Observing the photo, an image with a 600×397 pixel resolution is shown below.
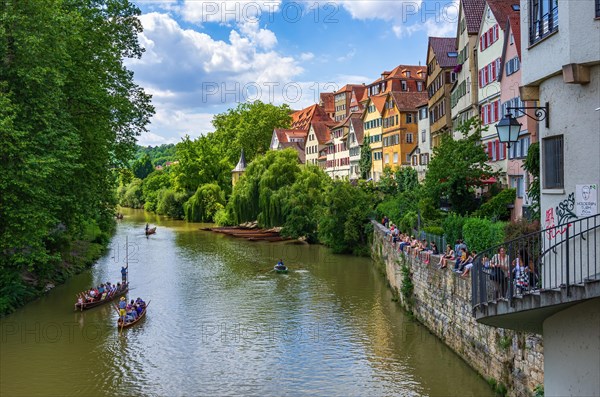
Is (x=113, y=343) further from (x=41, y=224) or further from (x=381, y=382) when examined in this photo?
(x=381, y=382)

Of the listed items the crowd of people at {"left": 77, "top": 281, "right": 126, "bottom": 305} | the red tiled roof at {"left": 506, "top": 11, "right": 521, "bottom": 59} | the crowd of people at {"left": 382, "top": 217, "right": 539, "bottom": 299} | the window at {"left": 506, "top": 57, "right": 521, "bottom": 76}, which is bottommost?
the crowd of people at {"left": 77, "top": 281, "right": 126, "bottom": 305}

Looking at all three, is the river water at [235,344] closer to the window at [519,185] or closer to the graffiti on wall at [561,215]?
the graffiti on wall at [561,215]

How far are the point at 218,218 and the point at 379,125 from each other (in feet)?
66.5

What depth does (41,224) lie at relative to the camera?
896 inches

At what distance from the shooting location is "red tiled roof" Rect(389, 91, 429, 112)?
56.0 m

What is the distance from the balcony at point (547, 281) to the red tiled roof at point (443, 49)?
107 feet

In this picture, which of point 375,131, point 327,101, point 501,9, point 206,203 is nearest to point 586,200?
point 501,9

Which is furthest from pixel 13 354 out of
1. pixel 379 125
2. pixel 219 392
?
pixel 379 125

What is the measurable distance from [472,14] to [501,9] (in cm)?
379

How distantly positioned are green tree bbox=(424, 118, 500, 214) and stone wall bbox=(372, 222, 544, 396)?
454 centimetres

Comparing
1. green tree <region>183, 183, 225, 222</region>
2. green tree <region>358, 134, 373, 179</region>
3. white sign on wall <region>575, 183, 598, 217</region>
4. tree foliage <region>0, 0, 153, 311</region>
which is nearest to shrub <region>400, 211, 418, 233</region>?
tree foliage <region>0, 0, 153, 311</region>

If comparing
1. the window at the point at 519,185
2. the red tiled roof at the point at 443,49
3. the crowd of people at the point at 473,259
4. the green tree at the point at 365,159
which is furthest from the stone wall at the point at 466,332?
the green tree at the point at 365,159

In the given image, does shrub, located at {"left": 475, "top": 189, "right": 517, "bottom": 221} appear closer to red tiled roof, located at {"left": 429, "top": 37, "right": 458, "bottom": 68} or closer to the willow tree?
red tiled roof, located at {"left": 429, "top": 37, "right": 458, "bottom": 68}

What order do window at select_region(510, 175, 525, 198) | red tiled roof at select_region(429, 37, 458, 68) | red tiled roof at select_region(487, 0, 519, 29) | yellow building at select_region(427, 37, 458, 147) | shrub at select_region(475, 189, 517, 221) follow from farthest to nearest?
red tiled roof at select_region(429, 37, 458, 68) → yellow building at select_region(427, 37, 458, 147) → red tiled roof at select_region(487, 0, 519, 29) → window at select_region(510, 175, 525, 198) → shrub at select_region(475, 189, 517, 221)
